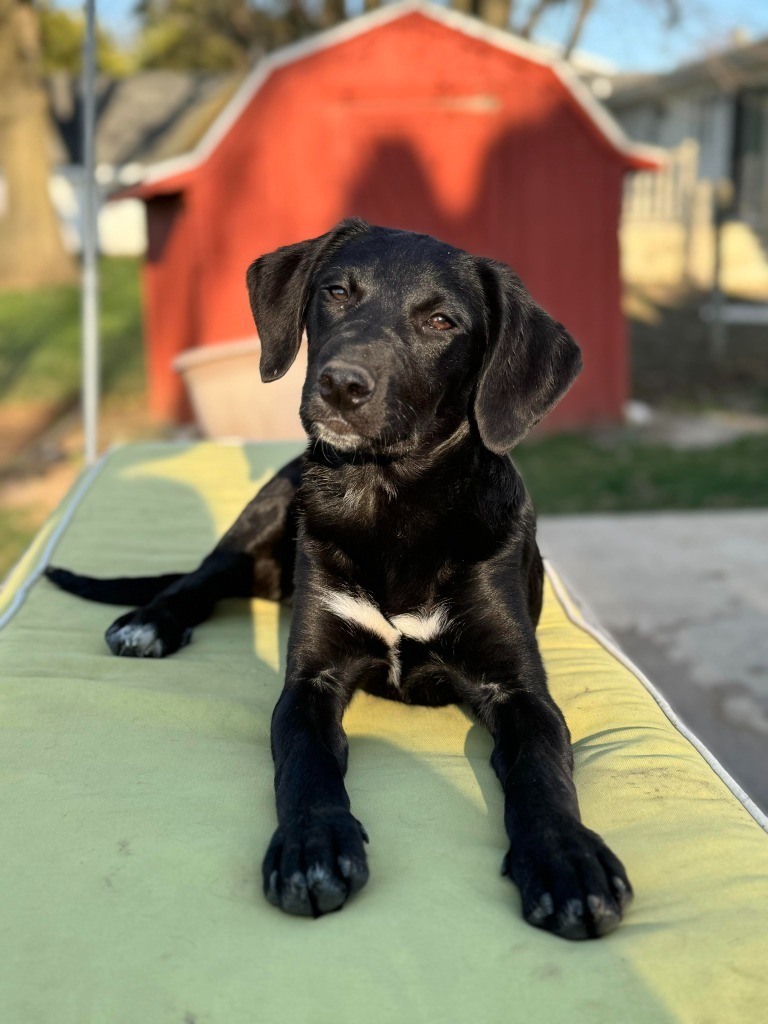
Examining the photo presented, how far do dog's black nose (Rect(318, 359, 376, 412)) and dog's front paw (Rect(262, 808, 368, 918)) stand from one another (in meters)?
0.92

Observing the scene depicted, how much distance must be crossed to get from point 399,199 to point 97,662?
894 cm

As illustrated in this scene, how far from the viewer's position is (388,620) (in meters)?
2.67

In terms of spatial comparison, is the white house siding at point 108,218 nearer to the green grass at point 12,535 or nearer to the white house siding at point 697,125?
the white house siding at point 697,125

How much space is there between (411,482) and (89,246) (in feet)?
12.8

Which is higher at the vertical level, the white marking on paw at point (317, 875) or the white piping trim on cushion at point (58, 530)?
the white marking on paw at point (317, 875)

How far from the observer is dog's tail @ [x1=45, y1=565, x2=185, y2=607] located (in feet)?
11.7

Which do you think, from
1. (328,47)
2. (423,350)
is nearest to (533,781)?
(423,350)

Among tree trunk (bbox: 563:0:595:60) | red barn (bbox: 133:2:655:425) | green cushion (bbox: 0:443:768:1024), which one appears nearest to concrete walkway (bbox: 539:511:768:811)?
green cushion (bbox: 0:443:768:1024)

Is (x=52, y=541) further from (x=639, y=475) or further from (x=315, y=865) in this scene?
(x=639, y=475)

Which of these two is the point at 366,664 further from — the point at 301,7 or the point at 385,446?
the point at 301,7

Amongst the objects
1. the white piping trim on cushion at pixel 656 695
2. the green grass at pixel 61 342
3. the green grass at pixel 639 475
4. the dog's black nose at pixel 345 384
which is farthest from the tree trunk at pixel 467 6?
the dog's black nose at pixel 345 384

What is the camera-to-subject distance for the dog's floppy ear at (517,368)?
2.62m

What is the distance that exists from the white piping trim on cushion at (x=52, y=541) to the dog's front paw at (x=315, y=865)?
1.70 m

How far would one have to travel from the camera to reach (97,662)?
9.94ft
